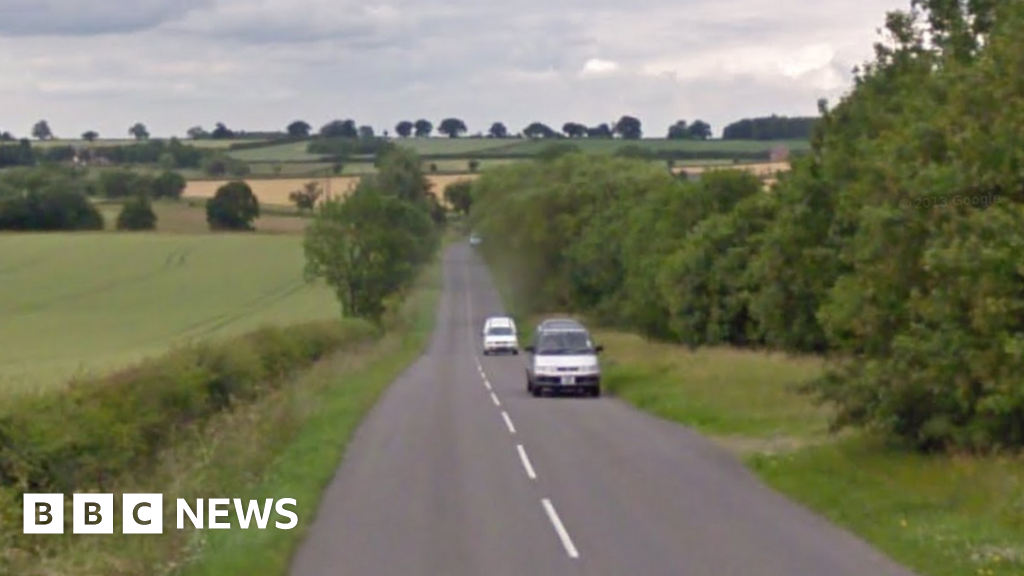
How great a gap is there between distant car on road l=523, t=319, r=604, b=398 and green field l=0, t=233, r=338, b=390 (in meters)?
13.0

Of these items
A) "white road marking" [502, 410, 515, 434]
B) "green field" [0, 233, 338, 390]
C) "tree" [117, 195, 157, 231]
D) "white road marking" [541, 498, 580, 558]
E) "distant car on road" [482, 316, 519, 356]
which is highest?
"white road marking" [541, 498, 580, 558]

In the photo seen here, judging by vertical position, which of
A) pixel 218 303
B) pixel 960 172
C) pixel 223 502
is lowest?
pixel 218 303

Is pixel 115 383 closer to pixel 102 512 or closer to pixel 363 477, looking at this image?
pixel 363 477

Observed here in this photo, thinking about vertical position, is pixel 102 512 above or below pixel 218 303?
above

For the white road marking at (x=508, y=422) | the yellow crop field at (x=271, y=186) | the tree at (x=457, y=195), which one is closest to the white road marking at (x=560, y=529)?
the white road marking at (x=508, y=422)

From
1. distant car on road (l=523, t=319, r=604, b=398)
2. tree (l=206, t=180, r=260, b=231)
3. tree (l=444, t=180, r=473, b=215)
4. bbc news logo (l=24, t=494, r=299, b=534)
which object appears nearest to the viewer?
bbc news logo (l=24, t=494, r=299, b=534)

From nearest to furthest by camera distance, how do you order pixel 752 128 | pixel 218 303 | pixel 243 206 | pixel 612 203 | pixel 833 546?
1. pixel 833 546
2. pixel 218 303
3. pixel 612 203
4. pixel 243 206
5. pixel 752 128

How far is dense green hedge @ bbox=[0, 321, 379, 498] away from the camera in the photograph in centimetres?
1906

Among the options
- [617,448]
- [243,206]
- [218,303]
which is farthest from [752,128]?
[617,448]

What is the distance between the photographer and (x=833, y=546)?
16062 mm

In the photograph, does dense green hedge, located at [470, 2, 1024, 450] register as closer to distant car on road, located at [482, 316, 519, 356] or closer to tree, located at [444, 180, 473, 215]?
distant car on road, located at [482, 316, 519, 356]

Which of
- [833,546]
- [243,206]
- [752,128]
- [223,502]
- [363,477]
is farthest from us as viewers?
[752,128]

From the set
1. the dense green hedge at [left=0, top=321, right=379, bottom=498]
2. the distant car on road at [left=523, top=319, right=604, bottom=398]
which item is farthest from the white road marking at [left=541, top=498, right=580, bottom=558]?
the distant car on road at [left=523, top=319, right=604, bottom=398]

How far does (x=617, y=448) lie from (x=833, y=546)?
1061 centimetres
